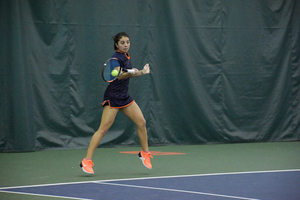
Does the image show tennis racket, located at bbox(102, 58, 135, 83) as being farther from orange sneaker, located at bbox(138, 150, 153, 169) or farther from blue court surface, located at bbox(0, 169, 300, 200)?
blue court surface, located at bbox(0, 169, 300, 200)

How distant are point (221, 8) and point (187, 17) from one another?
1.99 feet

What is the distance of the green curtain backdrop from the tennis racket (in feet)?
7.71

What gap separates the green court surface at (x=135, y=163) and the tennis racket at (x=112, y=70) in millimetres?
988

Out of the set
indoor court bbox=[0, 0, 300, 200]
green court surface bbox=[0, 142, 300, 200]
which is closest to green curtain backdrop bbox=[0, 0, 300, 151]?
indoor court bbox=[0, 0, 300, 200]

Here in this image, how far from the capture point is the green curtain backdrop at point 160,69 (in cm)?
637

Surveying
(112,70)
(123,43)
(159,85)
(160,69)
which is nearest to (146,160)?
(112,70)

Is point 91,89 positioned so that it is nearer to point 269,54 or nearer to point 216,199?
point 269,54

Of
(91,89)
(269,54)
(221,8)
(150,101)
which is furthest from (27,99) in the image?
(269,54)

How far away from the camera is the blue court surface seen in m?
3.51

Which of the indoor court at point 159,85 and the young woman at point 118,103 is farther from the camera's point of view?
the indoor court at point 159,85

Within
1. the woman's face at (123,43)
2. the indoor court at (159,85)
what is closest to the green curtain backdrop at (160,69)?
the indoor court at (159,85)

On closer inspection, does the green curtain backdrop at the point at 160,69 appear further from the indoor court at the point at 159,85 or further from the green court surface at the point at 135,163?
the green court surface at the point at 135,163

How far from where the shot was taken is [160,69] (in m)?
7.00

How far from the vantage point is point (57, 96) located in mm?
6590
